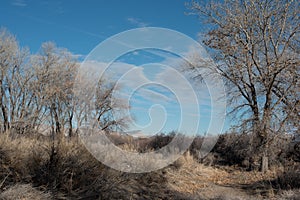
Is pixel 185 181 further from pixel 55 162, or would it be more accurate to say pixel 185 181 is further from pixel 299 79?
pixel 299 79

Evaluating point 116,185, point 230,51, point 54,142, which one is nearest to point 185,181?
point 116,185

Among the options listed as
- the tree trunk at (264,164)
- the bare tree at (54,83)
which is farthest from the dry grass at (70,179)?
the bare tree at (54,83)

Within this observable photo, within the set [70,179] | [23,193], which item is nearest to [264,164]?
[70,179]

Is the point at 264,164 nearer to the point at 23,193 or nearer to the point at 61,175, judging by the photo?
the point at 61,175

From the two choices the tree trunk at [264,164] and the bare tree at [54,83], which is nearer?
the tree trunk at [264,164]

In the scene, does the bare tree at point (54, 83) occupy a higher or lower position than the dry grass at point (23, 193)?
higher

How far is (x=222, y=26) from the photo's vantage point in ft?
47.7

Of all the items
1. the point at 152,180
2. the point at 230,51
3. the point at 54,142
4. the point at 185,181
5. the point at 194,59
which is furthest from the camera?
the point at 194,59

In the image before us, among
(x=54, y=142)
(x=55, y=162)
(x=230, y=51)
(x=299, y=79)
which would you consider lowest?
(x=55, y=162)

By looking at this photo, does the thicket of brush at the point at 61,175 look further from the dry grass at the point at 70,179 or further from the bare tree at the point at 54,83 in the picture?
the bare tree at the point at 54,83

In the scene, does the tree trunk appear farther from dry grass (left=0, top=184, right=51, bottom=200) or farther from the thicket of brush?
dry grass (left=0, top=184, right=51, bottom=200)

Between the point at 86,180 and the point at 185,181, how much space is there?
411 cm

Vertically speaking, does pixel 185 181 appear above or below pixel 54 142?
below

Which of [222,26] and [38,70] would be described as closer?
[222,26]
